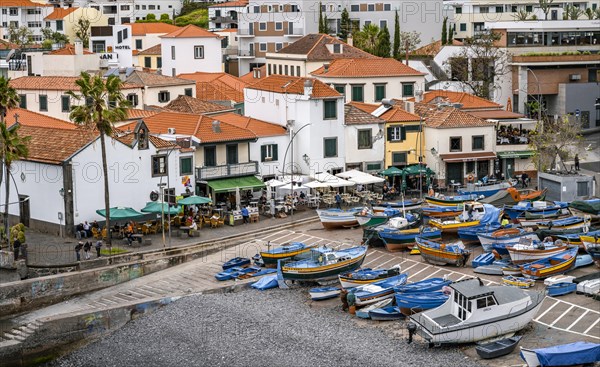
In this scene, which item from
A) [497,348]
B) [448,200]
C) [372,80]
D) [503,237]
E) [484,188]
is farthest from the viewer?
[372,80]

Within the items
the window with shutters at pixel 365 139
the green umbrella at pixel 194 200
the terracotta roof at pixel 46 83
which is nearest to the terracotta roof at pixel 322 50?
the terracotta roof at pixel 46 83

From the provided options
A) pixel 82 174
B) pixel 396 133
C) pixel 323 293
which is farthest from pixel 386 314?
pixel 396 133

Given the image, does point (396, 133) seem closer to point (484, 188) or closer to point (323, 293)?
point (484, 188)

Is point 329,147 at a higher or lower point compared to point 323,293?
higher

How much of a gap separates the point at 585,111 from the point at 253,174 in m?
43.4

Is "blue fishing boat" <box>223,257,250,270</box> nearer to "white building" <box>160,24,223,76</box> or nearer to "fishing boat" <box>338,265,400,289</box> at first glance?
"fishing boat" <box>338,265,400,289</box>

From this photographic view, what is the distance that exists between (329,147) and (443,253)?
1982cm

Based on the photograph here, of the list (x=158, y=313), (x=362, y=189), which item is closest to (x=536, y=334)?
(x=158, y=313)

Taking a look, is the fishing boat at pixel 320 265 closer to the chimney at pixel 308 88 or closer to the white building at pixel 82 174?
the white building at pixel 82 174

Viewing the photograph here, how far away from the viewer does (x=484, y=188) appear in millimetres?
76438

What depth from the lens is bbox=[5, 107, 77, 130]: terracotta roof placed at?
78562mm

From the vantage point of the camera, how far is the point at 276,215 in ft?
240

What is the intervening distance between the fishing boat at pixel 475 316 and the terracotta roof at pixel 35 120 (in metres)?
34.4

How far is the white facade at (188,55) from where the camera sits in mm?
115688
